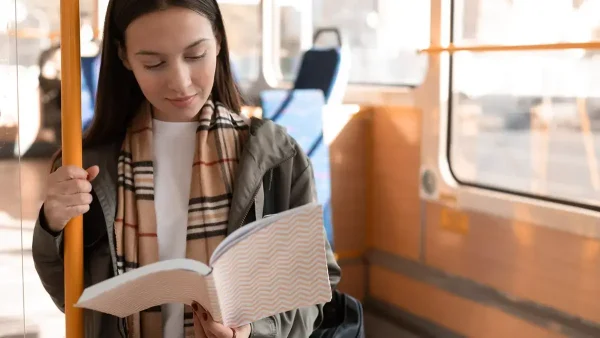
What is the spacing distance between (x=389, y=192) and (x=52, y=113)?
66.3 inches

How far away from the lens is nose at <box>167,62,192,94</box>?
1394 millimetres

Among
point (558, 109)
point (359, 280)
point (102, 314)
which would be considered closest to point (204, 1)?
point (102, 314)

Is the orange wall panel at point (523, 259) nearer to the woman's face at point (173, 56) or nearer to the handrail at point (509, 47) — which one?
the handrail at point (509, 47)

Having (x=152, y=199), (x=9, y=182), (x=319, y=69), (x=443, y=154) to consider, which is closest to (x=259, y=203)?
(x=152, y=199)

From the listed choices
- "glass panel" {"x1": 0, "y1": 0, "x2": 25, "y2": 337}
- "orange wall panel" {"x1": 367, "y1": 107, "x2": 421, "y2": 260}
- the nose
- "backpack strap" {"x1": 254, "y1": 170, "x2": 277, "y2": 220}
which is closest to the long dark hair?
the nose

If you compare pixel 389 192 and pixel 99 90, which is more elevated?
pixel 99 90

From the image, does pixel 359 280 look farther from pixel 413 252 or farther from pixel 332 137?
pixel 332 137

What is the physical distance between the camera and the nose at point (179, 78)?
1394mm

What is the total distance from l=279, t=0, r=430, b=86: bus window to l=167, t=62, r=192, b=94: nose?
2.08 metres

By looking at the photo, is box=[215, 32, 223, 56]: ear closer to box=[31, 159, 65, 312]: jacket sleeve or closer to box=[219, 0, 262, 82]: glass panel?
box=[31, 159, 65, 312]: jacket sleeve

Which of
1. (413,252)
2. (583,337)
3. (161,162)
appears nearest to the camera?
(161,162)

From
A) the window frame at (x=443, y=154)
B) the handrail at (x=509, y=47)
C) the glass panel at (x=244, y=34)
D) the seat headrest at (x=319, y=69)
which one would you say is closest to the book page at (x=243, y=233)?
the handrail at (x=509, y=47)

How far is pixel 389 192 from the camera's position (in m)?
3.63

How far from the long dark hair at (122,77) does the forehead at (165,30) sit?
15 mm
